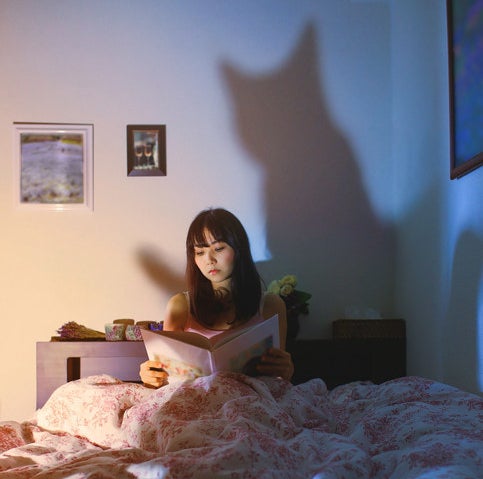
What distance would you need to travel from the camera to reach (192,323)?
2.11m

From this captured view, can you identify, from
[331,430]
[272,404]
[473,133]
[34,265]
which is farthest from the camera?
[34,265]

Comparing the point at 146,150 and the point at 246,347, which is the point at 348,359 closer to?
the point at 246,347

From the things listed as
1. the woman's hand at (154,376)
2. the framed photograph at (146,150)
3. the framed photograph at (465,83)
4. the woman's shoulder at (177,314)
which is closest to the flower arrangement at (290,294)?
the woman's shoulder at (177,314)

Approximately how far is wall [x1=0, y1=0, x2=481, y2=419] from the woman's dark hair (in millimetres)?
727

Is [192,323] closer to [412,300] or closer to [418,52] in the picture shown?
[412,300]

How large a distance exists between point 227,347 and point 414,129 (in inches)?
57.0

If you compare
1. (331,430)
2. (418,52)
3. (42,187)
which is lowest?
(331,430)

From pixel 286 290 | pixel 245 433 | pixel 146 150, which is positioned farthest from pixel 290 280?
pixel 245 433

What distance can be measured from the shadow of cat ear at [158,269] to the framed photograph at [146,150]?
1.18 feet

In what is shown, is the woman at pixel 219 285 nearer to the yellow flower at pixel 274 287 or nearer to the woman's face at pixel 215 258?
the woman's face at pixel 215 258

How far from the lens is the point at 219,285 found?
2.11m

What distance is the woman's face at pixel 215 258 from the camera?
2.05m

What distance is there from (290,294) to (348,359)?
36 centimetres

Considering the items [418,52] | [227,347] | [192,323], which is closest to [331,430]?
[227,347]
